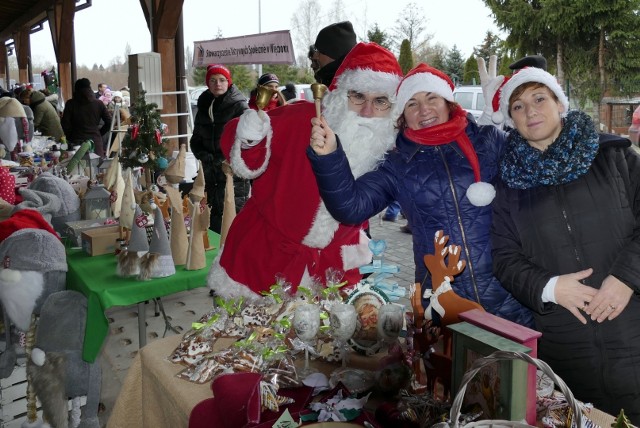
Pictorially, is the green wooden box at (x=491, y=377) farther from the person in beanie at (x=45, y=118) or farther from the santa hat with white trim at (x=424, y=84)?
the person in beanie at (x=45, y=118)

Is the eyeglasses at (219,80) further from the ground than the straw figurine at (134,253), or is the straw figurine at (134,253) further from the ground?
the eyeglasses at (219,80)

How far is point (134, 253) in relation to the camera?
2.50m

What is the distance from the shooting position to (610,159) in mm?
1537

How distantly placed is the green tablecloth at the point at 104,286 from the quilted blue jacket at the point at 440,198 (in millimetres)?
1099

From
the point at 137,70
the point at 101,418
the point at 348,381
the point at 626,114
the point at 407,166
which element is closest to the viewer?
the point at 348,381

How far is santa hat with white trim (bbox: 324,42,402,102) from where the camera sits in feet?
7.03

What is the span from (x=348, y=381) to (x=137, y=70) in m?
5.31

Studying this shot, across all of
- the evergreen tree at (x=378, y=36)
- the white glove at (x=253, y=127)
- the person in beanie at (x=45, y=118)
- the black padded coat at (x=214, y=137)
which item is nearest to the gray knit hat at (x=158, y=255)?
the white glove at (x=253, y=127)

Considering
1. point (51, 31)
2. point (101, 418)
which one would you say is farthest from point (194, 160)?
point (51, 31)

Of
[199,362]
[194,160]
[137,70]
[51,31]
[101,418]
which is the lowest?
[101,418]

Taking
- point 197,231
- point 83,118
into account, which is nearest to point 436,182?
point 197,231

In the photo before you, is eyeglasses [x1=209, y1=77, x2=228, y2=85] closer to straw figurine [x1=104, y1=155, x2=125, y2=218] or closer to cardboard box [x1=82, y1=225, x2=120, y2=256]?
straw figurine [x1=104, y1=155, x2=125, y2=218]

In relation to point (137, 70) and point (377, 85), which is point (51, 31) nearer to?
point (137, 70)

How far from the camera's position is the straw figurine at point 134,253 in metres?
2.48
